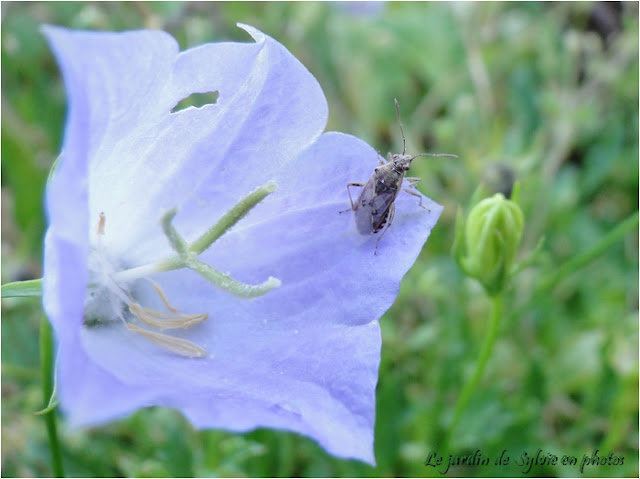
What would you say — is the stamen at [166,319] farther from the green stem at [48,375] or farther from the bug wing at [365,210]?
the bug wing at [365,210]

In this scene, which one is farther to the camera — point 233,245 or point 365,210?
point 233,245

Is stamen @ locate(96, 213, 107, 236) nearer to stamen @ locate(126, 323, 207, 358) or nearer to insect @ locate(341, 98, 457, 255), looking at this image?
stamen @ locate(126, 323, 207, 358)

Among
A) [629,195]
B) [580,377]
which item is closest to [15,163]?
[580,377]

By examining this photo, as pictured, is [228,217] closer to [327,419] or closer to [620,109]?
[327,419]

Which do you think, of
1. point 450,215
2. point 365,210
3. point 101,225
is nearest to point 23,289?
point 101,225

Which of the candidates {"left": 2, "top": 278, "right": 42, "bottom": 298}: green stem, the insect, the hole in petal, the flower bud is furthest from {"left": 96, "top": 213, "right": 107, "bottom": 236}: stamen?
the hole in petal

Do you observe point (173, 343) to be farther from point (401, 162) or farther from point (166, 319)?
point (401, 162)
